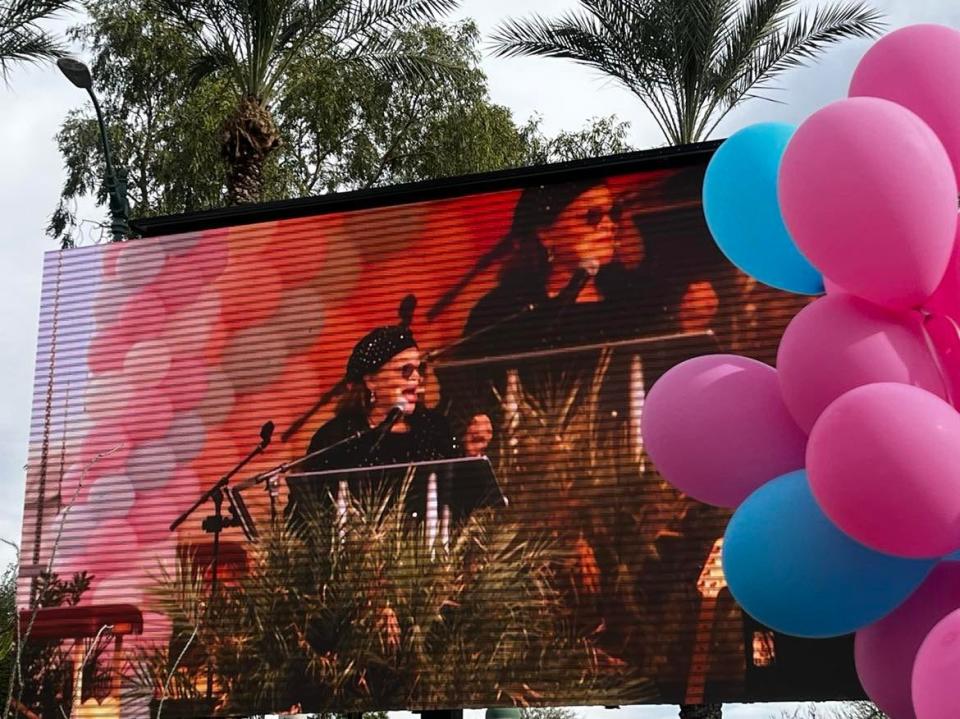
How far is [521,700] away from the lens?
10.1m

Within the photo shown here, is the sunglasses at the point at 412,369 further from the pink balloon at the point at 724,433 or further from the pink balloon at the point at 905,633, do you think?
the pink balloon at the point at 905,633

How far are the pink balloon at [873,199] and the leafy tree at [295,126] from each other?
632 inches

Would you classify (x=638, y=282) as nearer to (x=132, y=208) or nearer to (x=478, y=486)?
(x=478, y=486)

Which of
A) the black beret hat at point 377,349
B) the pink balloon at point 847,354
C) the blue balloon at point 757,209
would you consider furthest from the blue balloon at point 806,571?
the black beret hat at point 377,349

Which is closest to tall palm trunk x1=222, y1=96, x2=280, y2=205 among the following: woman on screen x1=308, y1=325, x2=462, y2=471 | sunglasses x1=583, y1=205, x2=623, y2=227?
woman on screen x1=308, y1=325, x2=462, y2=471

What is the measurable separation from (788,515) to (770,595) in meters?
0.28

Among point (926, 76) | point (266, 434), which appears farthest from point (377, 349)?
point (926, 76)

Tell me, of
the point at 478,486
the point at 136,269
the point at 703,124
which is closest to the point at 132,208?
the point at 136,269

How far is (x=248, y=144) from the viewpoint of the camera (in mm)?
15508

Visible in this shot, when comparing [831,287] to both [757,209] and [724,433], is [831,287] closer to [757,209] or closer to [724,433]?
[757,209]

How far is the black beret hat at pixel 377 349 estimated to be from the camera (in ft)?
36.4

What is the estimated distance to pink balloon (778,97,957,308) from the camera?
4066 millimetres

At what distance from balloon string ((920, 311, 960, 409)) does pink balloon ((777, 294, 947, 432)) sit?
0.5 inches

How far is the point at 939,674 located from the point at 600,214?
7.58m
